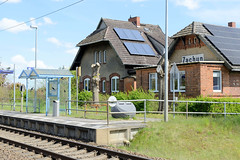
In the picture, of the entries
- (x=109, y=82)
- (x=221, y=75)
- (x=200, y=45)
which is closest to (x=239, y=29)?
(x=200, y=45)

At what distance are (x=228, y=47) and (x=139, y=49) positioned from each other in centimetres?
1172

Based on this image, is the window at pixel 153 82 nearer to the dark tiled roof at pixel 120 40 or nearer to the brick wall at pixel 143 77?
the brick wall at pixel 143 77

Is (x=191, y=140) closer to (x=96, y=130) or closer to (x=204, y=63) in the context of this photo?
(x=96, y=130)

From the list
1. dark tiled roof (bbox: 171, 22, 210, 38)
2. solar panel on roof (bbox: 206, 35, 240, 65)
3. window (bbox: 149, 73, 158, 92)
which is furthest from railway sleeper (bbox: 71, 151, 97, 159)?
dark tiled roof (bbox: 171, 22, 210, 38)

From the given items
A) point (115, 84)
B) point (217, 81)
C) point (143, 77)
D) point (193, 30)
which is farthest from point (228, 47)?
point (115, 84)

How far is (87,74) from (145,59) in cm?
789

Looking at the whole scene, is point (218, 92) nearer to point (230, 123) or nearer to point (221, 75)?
point (221, 75)

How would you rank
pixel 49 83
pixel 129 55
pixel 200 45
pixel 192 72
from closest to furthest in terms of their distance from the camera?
1. pixel 49 83
2. pixel 192 72
3. pixel 200 45
4. pixel 129 55

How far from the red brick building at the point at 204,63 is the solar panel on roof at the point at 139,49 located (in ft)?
17.4

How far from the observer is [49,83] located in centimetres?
2212

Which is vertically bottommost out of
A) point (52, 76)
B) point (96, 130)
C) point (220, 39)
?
point (96, 130)

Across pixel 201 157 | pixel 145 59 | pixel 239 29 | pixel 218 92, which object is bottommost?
pixel 201 157

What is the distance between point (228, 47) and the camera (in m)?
26.8

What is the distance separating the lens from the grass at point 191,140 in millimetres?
11875
